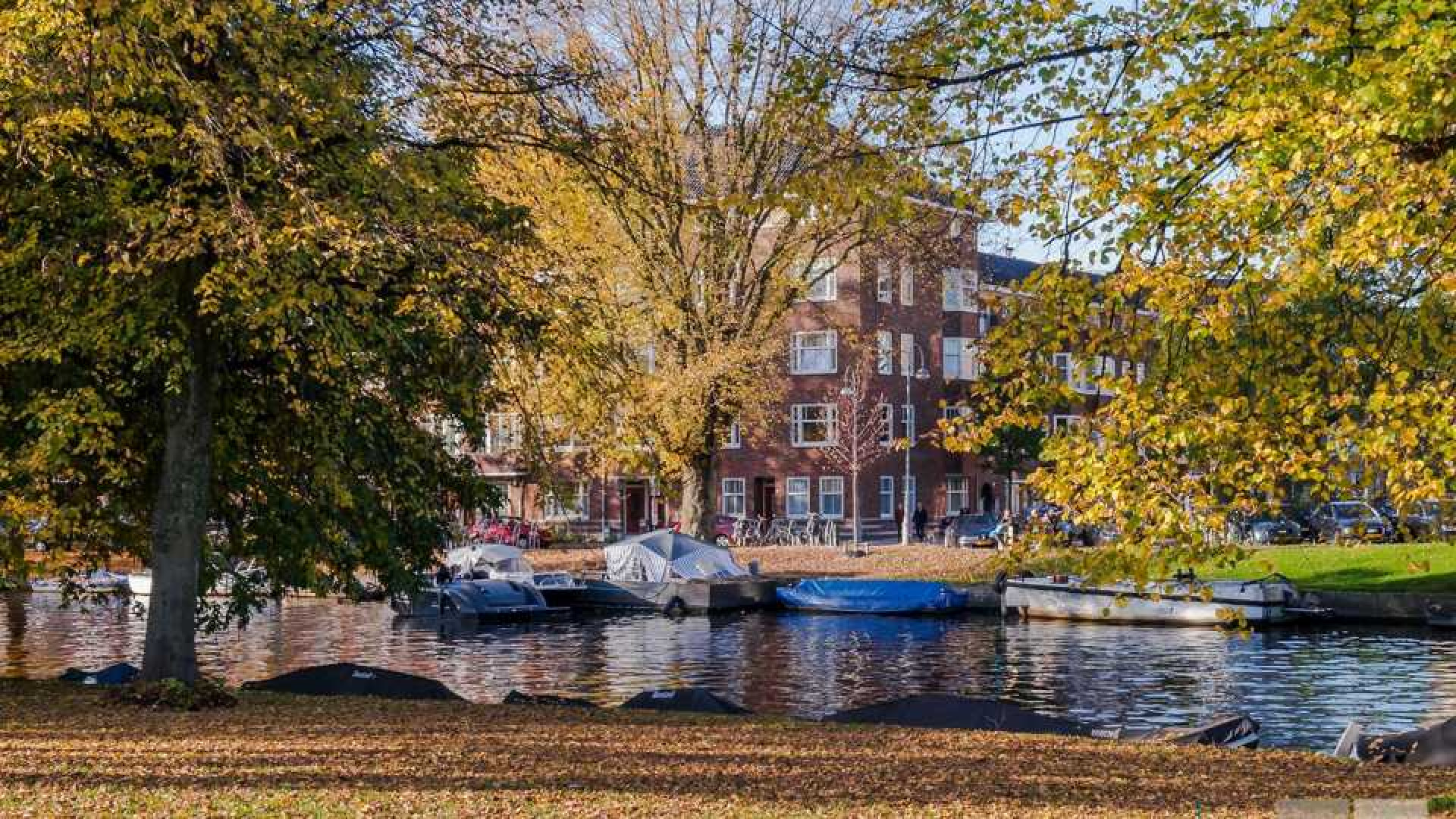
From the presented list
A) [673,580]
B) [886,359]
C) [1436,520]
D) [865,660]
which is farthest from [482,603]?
[1436,520]

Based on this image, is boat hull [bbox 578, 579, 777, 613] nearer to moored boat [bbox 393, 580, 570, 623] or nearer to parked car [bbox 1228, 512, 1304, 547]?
moored boat [bbox 393, 580, 570, 623]

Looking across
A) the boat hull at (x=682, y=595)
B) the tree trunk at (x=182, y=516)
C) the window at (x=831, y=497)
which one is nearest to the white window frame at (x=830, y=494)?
the window at (x=831, y=497)

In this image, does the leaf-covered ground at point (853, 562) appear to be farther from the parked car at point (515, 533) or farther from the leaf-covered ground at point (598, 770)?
the leaf-covered ground at point (598, 770)

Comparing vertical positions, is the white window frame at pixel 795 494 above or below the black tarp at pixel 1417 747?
above

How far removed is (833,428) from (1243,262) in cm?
6128

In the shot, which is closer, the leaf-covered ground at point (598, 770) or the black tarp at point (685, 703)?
the leaf-covered ground at point (598, 770)

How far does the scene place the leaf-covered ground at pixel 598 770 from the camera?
1163cm

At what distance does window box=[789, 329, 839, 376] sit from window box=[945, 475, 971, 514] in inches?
351

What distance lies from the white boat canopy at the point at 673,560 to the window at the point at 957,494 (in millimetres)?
27730

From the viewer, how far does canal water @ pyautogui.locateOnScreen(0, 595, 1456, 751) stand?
2845 cm

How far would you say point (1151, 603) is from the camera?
42.6 meters

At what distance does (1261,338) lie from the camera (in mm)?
13734

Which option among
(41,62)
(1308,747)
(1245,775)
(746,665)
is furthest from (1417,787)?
(746,665)

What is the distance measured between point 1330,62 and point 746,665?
2541 cm
